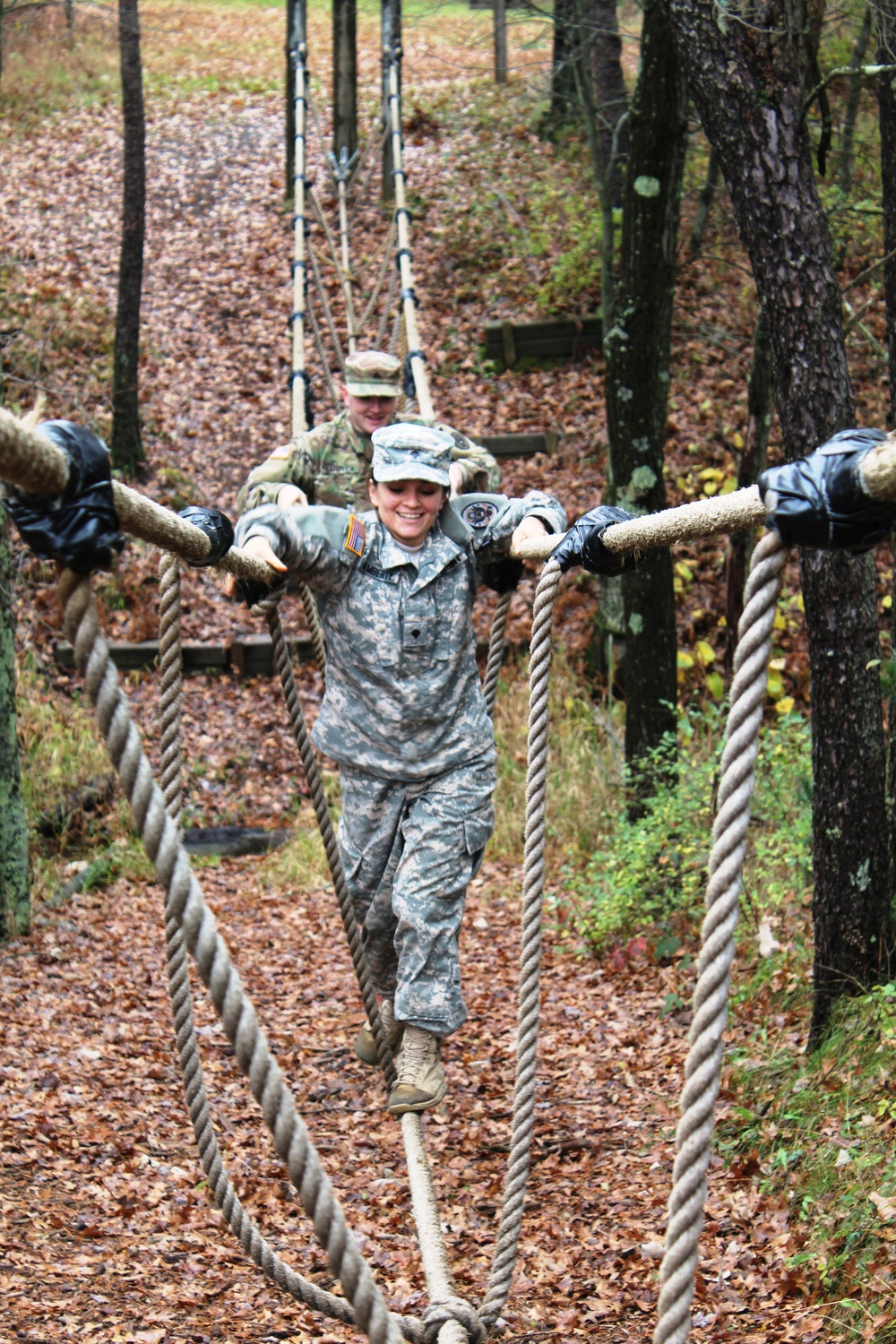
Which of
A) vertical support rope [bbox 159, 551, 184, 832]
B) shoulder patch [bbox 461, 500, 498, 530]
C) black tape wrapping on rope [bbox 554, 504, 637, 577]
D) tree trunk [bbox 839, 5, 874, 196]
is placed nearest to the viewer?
black tape wrapping on rope [bbox 554, 504, 637, 577]

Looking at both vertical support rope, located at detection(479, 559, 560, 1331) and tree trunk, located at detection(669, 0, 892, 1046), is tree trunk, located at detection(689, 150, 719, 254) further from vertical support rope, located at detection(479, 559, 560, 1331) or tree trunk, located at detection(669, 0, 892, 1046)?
vertical support rope, located at detection(479, 559, 560, 1331)

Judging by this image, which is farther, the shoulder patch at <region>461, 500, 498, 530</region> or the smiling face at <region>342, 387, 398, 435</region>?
the smiling face at <region>342, 387, 398, 435</region>

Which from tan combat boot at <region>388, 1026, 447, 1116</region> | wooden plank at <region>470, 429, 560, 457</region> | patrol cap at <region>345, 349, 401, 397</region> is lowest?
tan combat boot at <region>388, 1026, 447, 1116</region>

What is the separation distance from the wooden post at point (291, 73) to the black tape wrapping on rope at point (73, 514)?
11.9m

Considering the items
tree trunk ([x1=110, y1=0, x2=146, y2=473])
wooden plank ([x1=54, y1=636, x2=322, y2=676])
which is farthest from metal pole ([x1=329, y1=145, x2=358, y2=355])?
wooden plank ([x1=54, y1=636, x2=322, y2=676])

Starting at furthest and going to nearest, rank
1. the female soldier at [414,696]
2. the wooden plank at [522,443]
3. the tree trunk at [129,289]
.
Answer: the tree trunk at [129,289], the wooden plank at [522,443], the female soldier at [414,696]

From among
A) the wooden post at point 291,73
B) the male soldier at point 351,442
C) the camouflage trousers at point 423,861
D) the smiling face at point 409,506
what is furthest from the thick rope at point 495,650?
the wooden post at point 291,73

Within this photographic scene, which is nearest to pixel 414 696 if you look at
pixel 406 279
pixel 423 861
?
pixel 423 861

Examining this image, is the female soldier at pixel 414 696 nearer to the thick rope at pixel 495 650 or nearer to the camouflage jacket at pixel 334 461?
the thick rope at pixel 495 650

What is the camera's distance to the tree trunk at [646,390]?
614 cm

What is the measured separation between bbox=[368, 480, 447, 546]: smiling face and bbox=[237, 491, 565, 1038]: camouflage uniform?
0.06 m

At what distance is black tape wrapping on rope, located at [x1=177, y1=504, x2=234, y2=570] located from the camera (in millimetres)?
2693

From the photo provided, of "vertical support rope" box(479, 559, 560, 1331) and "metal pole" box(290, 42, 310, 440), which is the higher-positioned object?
"metal pole" box(290, 42, 310, 440)

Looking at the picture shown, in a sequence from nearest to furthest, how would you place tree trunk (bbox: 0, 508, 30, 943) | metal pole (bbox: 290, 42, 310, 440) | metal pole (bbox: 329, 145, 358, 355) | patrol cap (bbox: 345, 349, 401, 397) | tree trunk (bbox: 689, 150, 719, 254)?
1. patrol cap (bbox: 345, 349, 401, 397)
2. tree trunk (bbox: 0, 508, 30, 943)
3. metal pole (bbox: 290, 42, 310, 440)
4. metal pole (bbox: 329, 145, 358, 355)
5. tree trunk (bbox: 689, 150, 719, 254)
